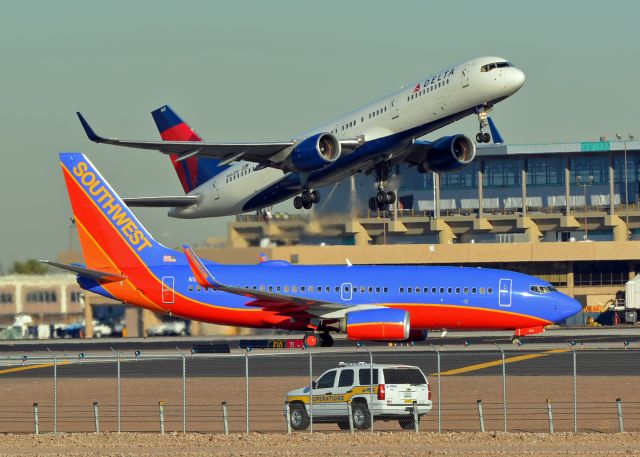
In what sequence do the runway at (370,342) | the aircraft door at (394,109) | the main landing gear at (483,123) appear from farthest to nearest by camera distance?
the runway at (370,342) → the aircraft door at (394,109) → the main landing gear at (483,123)

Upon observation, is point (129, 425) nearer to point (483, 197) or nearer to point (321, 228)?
point (321, 228)

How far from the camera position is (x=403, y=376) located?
32.7 meters

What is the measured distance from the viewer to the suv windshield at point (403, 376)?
32500 mm

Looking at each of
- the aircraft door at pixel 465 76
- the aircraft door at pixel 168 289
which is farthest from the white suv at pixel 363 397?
the aircraft door at pixel 168 289

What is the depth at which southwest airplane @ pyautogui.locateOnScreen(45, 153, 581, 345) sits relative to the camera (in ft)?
182

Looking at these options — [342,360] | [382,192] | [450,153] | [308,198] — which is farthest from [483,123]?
[342,360]

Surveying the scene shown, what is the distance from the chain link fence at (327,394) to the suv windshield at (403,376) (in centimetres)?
4

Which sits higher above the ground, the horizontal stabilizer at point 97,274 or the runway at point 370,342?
the horizontal stabilizer at point 97,274

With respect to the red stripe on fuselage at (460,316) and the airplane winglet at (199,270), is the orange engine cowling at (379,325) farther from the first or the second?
the airplane winglet at (199,270)

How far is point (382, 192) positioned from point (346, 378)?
29.2m

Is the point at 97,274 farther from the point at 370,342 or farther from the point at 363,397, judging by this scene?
the point at 363,397

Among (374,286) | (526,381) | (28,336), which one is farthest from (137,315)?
(526,381)

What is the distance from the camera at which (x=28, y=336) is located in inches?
3406

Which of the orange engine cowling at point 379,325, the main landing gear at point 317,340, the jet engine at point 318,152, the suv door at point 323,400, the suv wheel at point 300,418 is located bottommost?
the suv wheel at point 300,418
